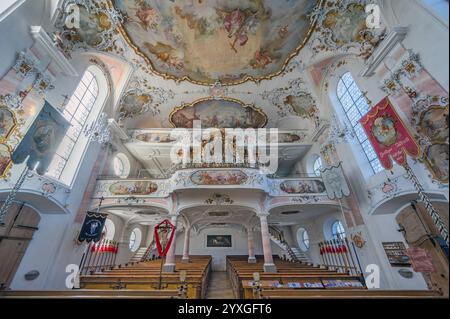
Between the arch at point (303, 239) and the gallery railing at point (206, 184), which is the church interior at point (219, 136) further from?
the arch at point (303, 239)

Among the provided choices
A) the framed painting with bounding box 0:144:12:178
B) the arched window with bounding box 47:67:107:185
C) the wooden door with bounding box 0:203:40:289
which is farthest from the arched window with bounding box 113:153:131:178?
the framed painting with bounding box 0:144:12:178

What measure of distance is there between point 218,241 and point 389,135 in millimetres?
15177

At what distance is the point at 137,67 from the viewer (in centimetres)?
931

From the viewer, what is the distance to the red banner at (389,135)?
341 cm

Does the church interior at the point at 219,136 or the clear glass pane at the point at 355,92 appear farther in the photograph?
the clear glass pane at the point at 355,92

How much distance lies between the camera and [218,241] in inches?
646

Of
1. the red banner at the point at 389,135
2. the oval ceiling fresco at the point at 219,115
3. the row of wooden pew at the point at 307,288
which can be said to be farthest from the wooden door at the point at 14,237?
the red banner at the point at 389,135

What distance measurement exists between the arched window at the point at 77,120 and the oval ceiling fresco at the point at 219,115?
4029 mm

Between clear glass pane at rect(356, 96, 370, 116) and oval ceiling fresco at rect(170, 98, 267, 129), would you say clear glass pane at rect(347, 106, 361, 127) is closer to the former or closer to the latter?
clear glass pane at rect(356, 96, 370, 116)

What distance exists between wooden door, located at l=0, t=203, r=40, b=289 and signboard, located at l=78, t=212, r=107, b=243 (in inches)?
59.2
